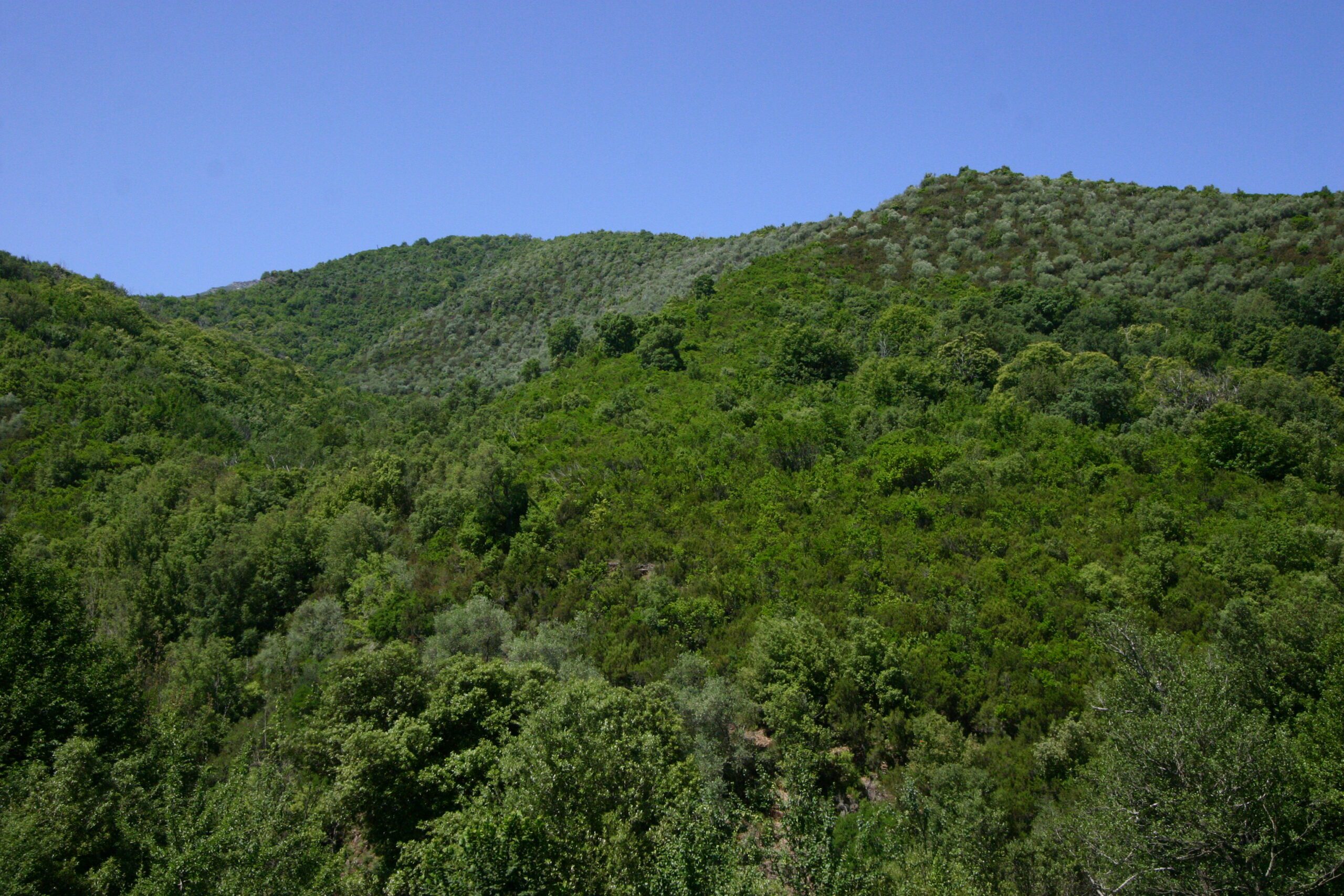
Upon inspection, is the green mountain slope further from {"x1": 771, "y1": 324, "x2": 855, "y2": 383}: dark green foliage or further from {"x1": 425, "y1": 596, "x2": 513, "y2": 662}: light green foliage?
{"x1": 425, "y1": 596, "x2": 513, "y2": 662}: light green foliage

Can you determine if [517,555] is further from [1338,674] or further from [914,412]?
[1338,674]

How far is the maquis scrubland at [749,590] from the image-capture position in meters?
17.8

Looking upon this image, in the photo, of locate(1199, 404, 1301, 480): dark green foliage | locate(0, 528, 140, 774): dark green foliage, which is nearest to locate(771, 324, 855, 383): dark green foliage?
locate(1199, 404, 1301, 480): dark green foliage

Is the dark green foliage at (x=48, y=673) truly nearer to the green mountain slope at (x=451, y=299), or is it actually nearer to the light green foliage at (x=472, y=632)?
the light green foliage at (x=472, y=632)

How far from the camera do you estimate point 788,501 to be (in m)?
39.5

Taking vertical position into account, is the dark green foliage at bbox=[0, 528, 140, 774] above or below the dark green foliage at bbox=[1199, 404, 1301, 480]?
below

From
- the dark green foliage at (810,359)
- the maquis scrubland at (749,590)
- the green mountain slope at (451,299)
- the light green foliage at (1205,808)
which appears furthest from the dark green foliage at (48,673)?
the green mountain slope at (451,299)

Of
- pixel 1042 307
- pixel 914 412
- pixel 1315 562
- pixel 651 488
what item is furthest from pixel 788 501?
pixel 1042 307

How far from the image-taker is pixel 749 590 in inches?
1336

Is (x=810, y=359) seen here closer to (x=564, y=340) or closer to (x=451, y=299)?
(x=564, y=340)

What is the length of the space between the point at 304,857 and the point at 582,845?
607cm

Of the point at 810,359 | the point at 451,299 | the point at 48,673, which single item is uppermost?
the point at 451,299

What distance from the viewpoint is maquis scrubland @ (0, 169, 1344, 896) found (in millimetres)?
17812

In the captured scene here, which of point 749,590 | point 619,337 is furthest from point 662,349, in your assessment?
point 749,590
